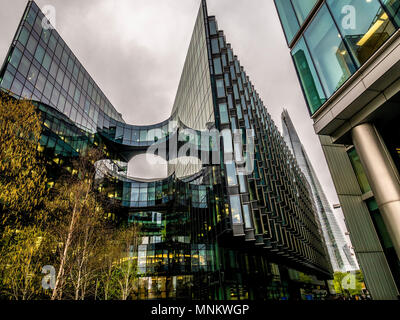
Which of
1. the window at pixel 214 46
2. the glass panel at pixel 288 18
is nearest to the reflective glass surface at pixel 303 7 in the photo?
the glass panel at pixel 288 18

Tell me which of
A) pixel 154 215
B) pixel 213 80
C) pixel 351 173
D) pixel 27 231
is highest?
pixel 213 80

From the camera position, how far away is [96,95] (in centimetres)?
4453

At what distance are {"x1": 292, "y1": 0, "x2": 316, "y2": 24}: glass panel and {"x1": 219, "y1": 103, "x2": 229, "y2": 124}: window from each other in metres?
12.8

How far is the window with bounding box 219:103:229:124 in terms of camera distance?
976 inches

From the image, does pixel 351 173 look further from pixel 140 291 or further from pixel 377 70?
pixel 140 291

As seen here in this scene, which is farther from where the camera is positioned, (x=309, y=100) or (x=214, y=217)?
(x=214, y=217)

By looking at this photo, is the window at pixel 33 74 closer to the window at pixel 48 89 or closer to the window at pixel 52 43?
the window at pixel 48 89

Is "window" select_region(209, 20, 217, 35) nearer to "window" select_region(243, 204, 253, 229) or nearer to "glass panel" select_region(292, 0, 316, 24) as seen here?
"glass panel" select_region(292, 0, 316, 24)

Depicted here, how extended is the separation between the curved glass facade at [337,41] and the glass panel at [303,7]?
6cm

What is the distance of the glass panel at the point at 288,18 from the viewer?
13.3m

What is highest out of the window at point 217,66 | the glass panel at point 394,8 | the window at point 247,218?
the window at point 217,66

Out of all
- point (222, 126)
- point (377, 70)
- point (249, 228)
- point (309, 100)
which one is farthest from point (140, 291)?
point (377, 70)

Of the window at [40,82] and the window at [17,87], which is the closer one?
the window at [17,87]

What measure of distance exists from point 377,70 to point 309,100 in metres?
4.08
